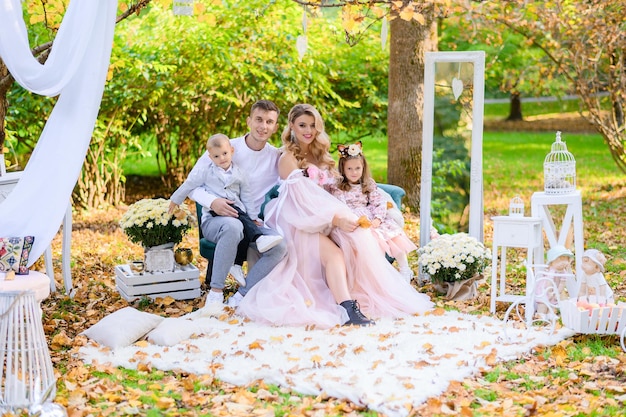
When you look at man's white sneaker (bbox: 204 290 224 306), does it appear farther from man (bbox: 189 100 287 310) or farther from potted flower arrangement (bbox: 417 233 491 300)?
potted flower arrangement (bbox: 417 233 491 300)

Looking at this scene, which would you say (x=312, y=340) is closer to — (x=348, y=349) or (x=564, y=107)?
(x=348, y=349)

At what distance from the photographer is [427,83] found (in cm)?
580

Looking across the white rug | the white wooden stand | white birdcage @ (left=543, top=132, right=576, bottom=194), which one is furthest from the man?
white birdcage @ (left=543, top=132, right=576, bottom=194)

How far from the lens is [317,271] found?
17.0ft

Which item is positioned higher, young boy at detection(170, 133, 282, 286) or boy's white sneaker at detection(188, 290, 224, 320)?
young boy at detection(170, 133, 282, 286)

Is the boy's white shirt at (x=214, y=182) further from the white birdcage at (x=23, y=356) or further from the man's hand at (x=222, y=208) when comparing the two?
the white birdcage at (x=23, y=356)

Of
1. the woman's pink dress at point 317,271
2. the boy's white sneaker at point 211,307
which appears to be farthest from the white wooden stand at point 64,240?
the woman's pink dress at point 317,271

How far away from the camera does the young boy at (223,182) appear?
5.31 metres

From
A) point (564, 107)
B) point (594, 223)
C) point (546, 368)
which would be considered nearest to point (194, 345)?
point (546, 368)

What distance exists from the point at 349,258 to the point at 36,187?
1913 millimetres

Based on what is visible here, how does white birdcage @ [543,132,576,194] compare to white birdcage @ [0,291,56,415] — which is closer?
white birdcage @ [0,291,56,415]

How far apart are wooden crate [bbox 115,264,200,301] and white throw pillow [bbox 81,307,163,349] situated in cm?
71

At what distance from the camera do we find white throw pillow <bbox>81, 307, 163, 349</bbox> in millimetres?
4438

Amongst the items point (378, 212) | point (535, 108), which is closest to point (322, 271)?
point (378, 212)
